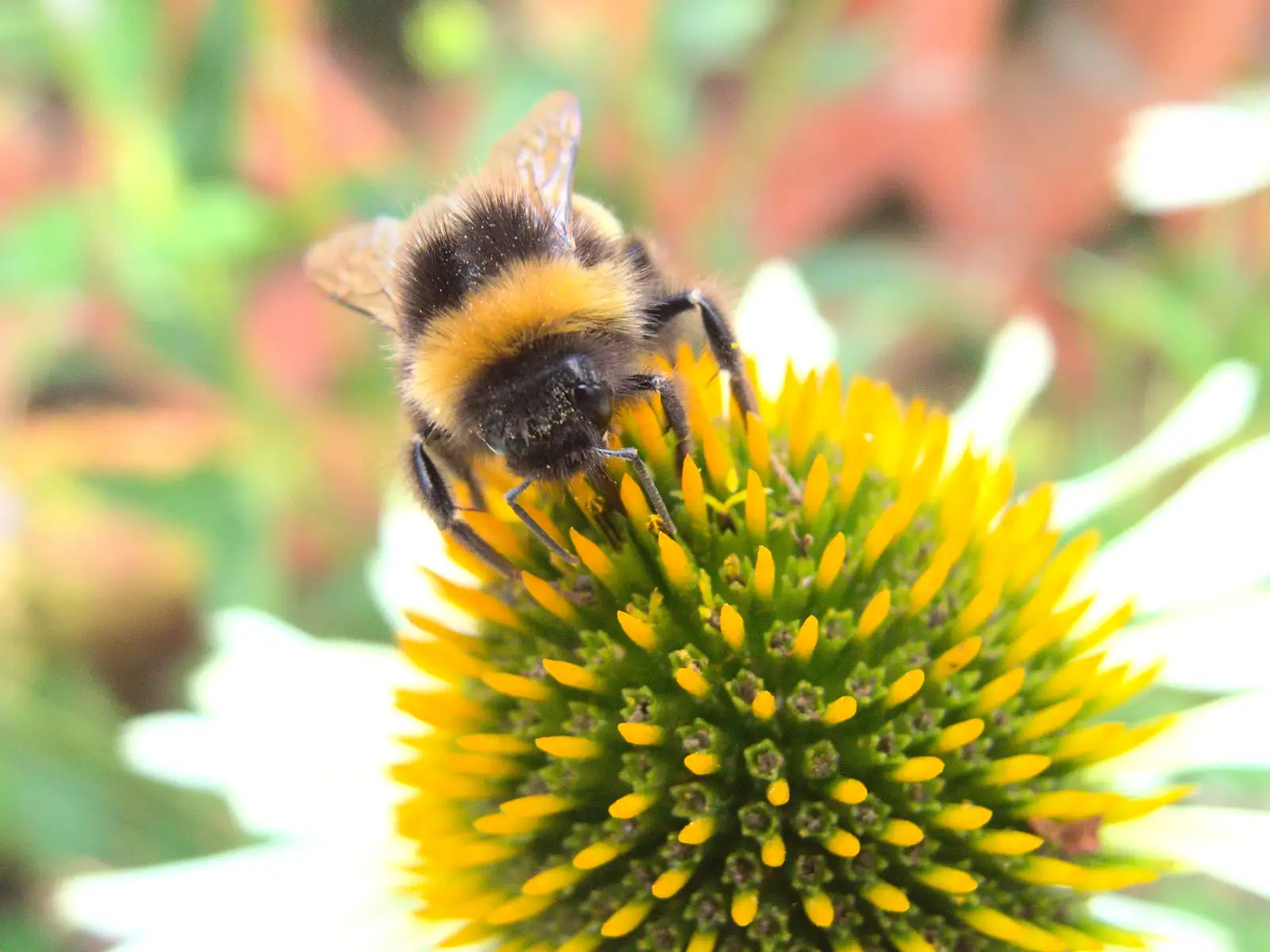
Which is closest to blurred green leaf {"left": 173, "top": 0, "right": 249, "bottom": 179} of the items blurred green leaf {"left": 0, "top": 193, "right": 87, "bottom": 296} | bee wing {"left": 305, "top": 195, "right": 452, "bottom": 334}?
blurred green leaf {"left": 0, "top": 193, "right": 87, "bottom": 296}

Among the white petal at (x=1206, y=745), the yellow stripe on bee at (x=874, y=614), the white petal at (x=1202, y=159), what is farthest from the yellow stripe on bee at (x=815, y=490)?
the white petal at (x=1202, y=159)

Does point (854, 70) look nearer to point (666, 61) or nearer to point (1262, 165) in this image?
point (666, 61)

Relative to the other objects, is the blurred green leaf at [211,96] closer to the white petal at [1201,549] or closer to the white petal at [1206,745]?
the white petal at [1201,549]

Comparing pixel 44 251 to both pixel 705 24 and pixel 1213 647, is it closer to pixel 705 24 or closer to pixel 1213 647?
pixel 705 24

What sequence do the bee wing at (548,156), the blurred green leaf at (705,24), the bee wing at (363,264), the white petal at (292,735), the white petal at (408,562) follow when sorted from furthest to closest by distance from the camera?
1. the blurred green leaf at (705,24)
2. the white petal at (408,562)
3. the white petal at (292,735)
4. the bee wing at (363,264)
5. the bee wing at (548,156)

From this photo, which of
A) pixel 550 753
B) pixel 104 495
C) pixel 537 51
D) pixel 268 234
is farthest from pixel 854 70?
pixel 550 753

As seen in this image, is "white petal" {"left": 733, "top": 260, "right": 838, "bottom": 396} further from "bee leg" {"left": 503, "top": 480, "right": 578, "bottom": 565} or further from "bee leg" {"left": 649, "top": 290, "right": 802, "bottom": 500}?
"bee leg" {"left": 503, "top": 480, "right": 578, "bottom": 565}
